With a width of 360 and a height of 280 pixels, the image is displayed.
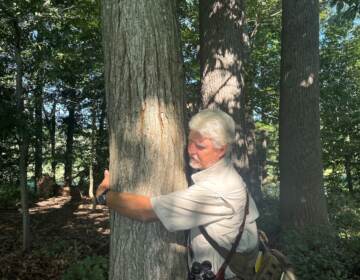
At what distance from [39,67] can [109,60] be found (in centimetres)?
806

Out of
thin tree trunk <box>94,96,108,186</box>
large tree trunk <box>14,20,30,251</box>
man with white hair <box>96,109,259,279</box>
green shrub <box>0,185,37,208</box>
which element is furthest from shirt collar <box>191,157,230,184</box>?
thin tree trunk <box>94,96,108,186</box>

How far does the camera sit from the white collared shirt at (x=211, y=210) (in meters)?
2.43

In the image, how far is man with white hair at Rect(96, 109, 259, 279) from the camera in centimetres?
244

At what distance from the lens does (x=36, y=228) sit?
1196 cm

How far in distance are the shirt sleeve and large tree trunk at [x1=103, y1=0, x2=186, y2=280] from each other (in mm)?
181

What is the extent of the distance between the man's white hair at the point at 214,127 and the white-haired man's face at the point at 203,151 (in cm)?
Answer: 3

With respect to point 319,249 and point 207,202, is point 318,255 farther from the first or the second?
point 207,202

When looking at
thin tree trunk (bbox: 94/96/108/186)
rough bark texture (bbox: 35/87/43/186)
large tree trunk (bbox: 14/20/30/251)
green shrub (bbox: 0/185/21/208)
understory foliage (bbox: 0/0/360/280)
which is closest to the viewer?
understory foliage (bbox: 0/0/360/280)

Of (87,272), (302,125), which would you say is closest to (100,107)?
(302,125)

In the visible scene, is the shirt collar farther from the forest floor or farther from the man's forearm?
the forest floor

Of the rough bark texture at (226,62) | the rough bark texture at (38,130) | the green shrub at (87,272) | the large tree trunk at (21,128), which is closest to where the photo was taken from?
the green shrub at (87,272)

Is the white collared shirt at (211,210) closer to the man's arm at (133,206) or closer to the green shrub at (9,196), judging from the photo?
the man's arm at (133,206)

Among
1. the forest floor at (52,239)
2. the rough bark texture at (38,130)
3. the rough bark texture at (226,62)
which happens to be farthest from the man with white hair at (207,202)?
the rough bark texture at (38,130)

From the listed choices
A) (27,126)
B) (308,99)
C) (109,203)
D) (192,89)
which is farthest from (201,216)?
(192,89)
